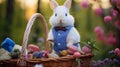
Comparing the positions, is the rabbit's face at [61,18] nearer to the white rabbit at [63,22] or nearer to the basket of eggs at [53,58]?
the white rabbit at [63,22]

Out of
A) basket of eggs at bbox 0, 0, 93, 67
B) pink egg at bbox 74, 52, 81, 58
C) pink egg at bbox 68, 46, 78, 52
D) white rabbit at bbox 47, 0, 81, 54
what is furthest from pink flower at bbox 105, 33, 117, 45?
pink egg at bbox 74, 52, 81, 58

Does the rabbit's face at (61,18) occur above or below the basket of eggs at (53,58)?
above

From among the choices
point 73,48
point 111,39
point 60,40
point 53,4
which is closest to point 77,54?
point 73,48

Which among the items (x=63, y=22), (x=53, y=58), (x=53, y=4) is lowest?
(x=53, y=58)

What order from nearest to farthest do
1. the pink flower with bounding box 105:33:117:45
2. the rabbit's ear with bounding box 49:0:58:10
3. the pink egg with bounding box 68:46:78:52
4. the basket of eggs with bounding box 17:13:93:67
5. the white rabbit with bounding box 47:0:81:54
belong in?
the basket of eggs with bounding box 17:13:93:67 → the pink egg with bounding box 68:46:78:52 → the white rabbit with bounding box 47:0:81:54 → the rabbit's ear with bounding box 49:0:58:10 → the pink flower with bounding box 105:33:117:45

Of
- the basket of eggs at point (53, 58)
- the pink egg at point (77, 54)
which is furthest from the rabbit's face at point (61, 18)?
the pink egg at point (77, 54)

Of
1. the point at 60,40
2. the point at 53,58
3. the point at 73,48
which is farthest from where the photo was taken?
the point at 60,40

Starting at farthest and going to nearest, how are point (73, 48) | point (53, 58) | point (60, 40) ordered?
→ 1. point (60, 40)
2. point (73, 48)
3. point (53, 58)

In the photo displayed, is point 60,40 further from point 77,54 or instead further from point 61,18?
point 77,54

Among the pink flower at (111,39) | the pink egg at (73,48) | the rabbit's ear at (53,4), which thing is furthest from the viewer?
the pink flower at (111,39)

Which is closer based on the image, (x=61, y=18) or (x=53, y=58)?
(x=53, y=58)

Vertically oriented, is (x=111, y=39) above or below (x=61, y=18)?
above

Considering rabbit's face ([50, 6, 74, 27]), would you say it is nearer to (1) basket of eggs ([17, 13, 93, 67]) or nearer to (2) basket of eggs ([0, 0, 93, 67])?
(2) basket of eggs ([0, 0, 93, 67])

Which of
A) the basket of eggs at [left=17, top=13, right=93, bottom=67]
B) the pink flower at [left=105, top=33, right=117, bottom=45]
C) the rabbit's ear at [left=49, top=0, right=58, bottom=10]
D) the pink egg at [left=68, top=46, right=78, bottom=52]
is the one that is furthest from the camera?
the pink flower at [left=105, top=33, right=117, bottom=45]
